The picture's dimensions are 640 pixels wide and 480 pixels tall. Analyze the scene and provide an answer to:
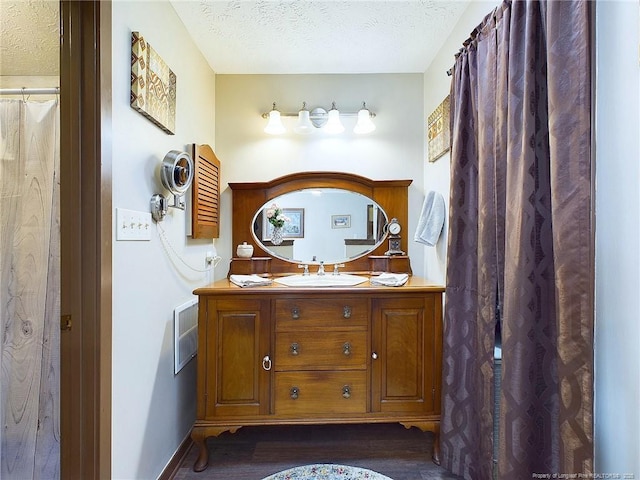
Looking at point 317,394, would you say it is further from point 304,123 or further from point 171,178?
point 304,123

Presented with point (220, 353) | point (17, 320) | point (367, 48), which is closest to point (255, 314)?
point (220, 353)

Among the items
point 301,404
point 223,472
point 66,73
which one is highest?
point 66,73

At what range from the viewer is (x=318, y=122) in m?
2.22

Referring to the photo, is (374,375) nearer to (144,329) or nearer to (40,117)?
(144,329)

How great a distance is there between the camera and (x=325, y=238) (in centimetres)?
227

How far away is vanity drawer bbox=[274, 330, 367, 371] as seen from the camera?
1.63m

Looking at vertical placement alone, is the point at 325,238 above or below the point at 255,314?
above

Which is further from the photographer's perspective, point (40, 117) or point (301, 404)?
point (301, 404)

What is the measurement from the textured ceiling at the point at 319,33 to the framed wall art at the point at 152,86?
0.45m

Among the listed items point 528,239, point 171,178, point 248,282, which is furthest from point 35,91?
point 528,239

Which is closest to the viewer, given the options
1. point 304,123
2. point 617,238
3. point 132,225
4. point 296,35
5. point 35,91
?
point 617,238

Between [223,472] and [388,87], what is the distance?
2.62 metres

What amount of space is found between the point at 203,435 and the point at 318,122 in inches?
80.1

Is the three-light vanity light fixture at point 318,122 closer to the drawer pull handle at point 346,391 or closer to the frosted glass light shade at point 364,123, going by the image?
the frosted glass light shade at point 364,123
